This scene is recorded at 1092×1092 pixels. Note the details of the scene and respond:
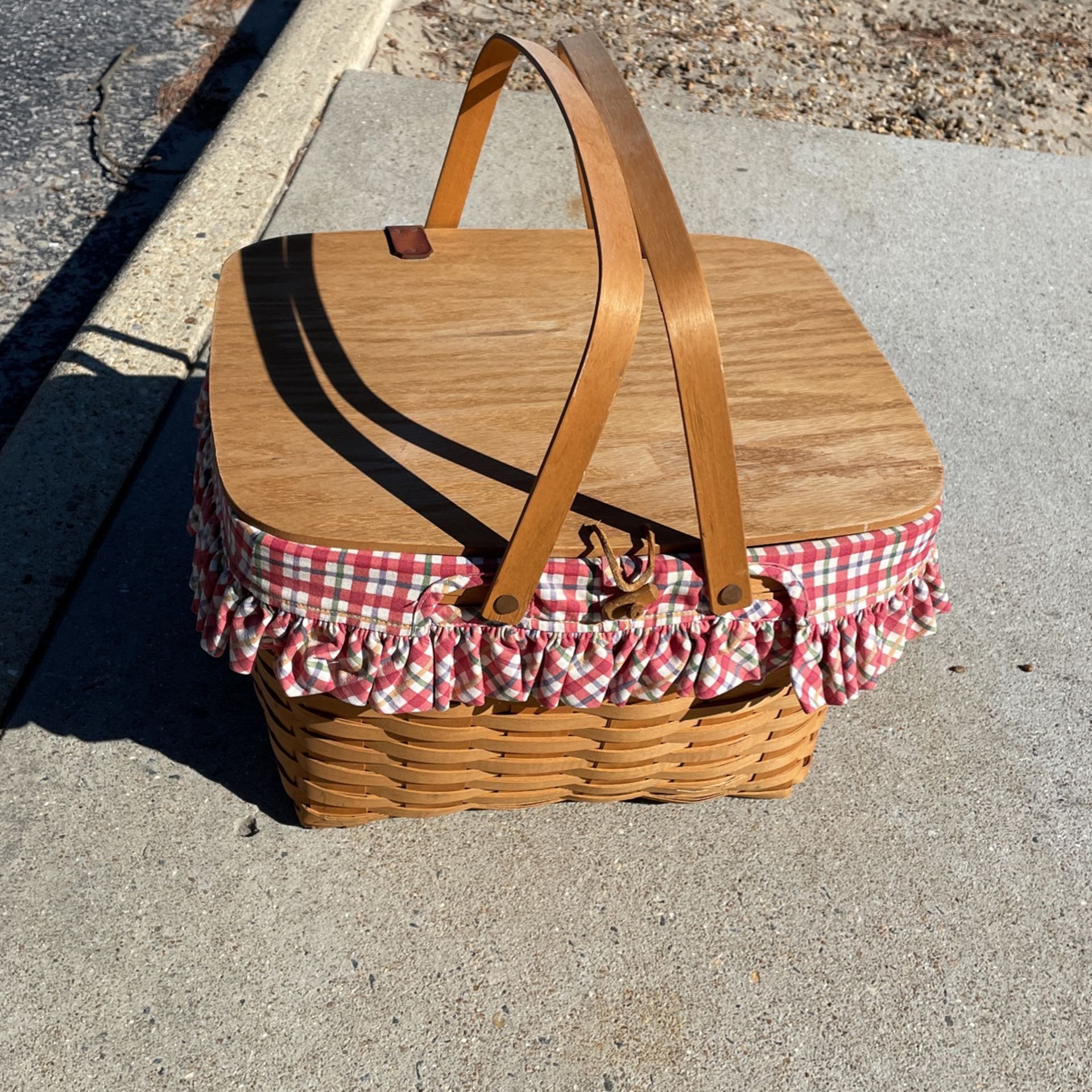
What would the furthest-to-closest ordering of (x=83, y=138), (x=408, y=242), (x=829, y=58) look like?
(x=829, y=58), (x=83, y=138), (x=408, y=242)

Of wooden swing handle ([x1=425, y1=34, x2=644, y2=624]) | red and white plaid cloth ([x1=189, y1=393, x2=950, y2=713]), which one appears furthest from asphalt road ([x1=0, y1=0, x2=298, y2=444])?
wooden swing handle ([x1=425, y1=34, x2=644, y2=624])

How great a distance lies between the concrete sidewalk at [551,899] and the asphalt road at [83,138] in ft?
2.83

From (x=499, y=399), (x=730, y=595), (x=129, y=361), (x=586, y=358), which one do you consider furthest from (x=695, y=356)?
(x=129, y=361)

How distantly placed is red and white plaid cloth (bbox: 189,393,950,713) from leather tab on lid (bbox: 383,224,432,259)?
54 centimetres

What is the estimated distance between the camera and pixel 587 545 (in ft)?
4.03

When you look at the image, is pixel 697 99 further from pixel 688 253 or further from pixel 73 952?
A: pixel 73 952

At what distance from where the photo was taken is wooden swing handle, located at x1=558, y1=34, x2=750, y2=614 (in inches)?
42.6

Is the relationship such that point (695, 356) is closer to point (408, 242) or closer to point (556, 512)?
point (556, 512)

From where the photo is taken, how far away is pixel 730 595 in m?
1.22

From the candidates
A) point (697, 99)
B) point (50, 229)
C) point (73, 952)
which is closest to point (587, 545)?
point (73, 952)

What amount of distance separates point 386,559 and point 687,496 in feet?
1.18

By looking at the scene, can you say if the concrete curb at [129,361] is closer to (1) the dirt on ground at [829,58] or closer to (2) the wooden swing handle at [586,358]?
(1) the dirt on ground at [829,58]

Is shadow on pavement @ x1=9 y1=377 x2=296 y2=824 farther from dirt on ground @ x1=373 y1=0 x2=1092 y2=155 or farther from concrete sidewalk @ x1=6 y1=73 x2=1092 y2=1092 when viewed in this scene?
dirt on ground @ x1=373 y1=0 x2=1092 y2=155

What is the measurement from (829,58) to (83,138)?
248cm
